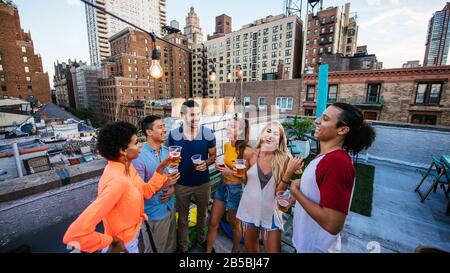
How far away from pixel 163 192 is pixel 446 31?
131m

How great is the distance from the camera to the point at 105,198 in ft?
4.71

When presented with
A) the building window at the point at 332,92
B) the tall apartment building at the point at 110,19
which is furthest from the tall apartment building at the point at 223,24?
the building window at the point at 332,92

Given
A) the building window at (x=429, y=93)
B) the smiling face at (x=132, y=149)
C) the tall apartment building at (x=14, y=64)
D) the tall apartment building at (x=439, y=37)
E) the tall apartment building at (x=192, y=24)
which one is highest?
the tall apartment building at (x=192, y=24)

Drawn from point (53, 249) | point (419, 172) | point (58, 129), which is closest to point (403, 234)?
point (419, 172)

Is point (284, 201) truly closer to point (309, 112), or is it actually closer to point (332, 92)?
point (309, 112)

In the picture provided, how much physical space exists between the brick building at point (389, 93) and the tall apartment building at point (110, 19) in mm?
91895

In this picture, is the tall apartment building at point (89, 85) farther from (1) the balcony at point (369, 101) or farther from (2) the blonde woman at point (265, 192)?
(2) the blonde woman at point (265, 192)

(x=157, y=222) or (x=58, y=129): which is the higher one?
(x=157, y=222)

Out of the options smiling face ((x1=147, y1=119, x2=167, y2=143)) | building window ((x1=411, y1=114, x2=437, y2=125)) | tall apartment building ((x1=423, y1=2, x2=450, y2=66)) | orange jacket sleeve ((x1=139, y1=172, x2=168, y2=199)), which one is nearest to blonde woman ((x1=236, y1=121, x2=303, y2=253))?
orange jacket sleeve ((x1=139, y1=172, x2=168, y2=199))

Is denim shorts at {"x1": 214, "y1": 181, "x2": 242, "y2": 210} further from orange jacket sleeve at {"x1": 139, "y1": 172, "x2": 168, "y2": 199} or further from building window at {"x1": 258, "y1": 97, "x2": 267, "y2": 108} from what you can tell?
building window at {"x1": 258, "y1": 97, "x2": 267, "y2": 108}

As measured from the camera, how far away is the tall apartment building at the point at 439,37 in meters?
78.4
